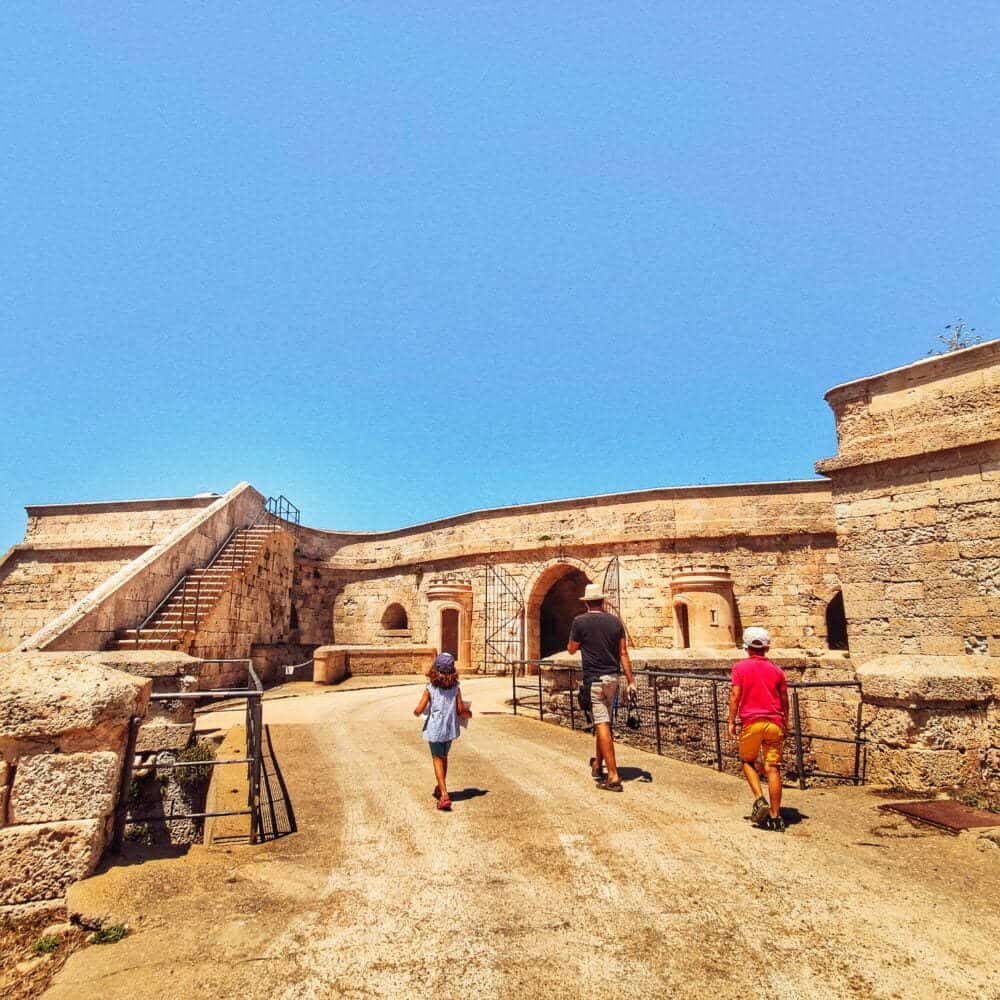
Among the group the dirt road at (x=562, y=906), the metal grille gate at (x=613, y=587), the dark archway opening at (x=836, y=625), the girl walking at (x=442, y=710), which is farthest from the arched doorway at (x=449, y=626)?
the dirt road at (x=562, y=906)

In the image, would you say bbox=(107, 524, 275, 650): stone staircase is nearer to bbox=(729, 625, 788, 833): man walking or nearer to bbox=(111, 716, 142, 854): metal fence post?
bbox=(111, 716, 142, 854): metal fence post

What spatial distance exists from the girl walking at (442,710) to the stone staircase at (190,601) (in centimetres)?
815

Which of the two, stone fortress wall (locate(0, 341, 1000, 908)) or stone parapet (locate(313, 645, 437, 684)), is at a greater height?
stone fortress wall (locate(0, 341, 1000, 908))

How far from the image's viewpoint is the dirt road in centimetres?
242

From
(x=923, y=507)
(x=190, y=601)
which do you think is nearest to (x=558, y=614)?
(x=190, y=601)

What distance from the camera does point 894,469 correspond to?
25.1ft

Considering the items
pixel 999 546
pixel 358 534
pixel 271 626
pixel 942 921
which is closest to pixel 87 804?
pixel 942 921

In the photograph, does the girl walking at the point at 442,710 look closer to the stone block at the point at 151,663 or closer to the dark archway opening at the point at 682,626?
the stone block at the point at 151,663

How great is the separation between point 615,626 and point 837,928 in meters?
2.92

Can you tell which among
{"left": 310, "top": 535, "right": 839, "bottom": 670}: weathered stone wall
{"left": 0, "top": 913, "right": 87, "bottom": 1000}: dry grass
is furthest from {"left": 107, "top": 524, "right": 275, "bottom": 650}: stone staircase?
{"left": 0, "top": 913, "right": 87, "bottom": 1000}: dry grass

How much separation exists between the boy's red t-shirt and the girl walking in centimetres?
213

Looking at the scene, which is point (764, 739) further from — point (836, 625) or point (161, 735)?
point (836, 625)

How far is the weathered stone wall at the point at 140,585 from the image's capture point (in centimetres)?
973

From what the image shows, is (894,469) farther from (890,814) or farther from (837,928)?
(837,928)
